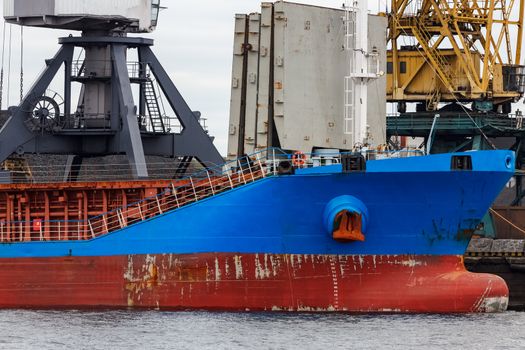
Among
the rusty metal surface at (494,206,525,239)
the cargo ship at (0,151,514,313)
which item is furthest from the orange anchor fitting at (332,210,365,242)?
the rusty metal surface at (494,206,525,239)

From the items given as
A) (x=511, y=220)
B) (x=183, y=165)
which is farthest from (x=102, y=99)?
(x=511, y=220)

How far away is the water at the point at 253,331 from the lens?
38.2 metres

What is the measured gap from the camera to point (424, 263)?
143 feet

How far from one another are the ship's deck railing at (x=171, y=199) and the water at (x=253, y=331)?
271 cm

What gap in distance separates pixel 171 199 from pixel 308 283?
14.6 feet

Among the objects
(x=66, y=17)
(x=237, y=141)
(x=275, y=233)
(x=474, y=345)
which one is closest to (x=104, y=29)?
(x=66, y=17)

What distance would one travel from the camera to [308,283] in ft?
143

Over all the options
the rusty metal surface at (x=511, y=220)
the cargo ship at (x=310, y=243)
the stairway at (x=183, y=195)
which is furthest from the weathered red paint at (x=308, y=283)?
the rusty metal surface at (x=511, y=220)

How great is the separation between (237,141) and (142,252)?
440 cm

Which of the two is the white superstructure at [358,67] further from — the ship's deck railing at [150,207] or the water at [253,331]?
the water at [253,331]

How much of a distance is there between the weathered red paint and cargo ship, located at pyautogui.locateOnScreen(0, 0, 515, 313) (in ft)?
0.08

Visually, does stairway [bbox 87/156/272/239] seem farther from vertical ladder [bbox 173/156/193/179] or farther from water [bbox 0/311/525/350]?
vertical ladder [bbox 173/156/193/179]

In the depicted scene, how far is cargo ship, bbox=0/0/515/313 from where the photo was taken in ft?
141

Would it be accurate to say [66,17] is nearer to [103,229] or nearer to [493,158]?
[103,229]
